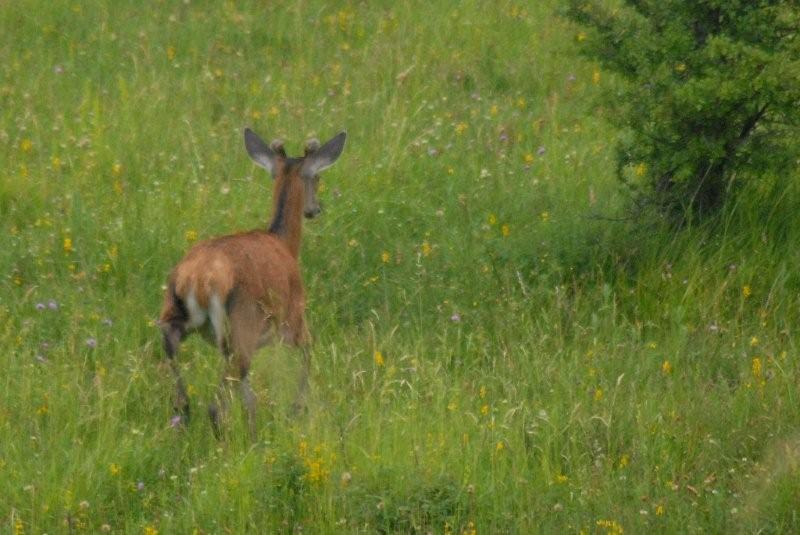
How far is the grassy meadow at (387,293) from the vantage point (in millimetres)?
6188

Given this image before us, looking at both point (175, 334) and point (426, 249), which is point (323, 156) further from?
point (175, 334)

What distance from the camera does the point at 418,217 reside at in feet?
31.1

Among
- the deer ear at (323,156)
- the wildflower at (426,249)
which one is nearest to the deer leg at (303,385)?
the deer ear at (323,156)

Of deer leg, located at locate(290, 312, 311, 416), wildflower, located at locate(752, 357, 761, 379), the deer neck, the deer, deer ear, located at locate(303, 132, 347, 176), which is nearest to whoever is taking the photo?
the deer

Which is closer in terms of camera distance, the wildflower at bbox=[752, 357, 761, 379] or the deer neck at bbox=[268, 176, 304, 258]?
the wildflower at bbox=[752, 357, 761, 379]

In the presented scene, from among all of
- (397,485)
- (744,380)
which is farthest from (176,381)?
(744,380)

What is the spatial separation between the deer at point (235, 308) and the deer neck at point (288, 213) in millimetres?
326

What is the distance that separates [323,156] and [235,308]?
154cm

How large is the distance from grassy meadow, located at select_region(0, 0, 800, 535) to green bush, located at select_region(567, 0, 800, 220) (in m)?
0.24

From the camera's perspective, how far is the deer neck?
321 inches

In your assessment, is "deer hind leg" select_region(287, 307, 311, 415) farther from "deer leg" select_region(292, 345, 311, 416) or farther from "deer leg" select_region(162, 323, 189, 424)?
"deer leg" select_region(162, 323, 189, 424)

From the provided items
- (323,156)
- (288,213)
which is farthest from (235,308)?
(323,156)

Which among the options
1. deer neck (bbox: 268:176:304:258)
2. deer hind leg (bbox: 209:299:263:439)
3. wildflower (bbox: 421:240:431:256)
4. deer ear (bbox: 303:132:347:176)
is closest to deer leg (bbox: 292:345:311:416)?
deer hind leg (bbox: 209:299:263:439)

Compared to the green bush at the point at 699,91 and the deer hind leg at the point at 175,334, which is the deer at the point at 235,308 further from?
the green bush at the point at 699,91
